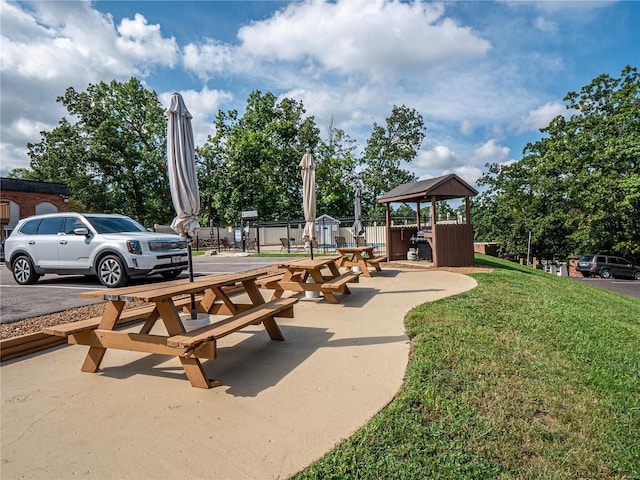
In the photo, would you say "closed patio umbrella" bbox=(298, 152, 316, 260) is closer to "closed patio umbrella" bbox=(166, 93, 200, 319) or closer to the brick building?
"closed patio umbrella" bbox=(166, 93, 200, 319)

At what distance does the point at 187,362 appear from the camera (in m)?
3.04

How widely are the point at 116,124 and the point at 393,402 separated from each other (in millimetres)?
35334

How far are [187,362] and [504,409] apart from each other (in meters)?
2.60

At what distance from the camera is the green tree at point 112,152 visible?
97.1 feet

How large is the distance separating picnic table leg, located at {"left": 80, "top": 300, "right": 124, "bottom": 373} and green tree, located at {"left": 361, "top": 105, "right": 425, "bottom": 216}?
34.8 metres

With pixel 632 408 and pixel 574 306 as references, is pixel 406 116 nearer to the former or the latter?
pixel 574 306

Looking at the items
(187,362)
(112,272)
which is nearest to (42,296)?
(112,272)

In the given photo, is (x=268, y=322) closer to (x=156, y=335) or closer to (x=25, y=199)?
(x=156, y=335)

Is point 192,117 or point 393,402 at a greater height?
point 192,117

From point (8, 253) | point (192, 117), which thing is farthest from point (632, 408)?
point (8, 253)

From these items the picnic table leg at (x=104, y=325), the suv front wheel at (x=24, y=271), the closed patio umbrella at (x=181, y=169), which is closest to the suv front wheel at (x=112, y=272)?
the suv front wheel at (x=24, y=271)

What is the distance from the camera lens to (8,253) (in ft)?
26.2

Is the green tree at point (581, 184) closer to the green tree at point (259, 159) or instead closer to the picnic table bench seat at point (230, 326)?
the green tree at point (259, 159)

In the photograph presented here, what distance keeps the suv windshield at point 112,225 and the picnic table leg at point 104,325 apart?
497cm
